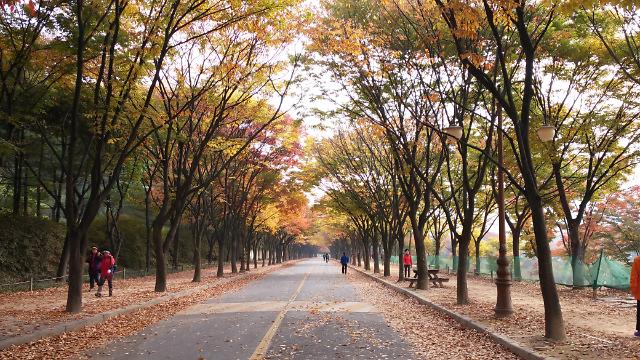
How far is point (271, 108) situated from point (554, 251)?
37275 mm

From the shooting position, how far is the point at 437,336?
31.9 feet

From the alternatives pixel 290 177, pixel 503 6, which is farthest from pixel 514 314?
pixel 290 177

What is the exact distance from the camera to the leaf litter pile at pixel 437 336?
26.3 feet

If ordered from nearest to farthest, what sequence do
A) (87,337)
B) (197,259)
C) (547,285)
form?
(547,285) < (87,337) < (197,259)

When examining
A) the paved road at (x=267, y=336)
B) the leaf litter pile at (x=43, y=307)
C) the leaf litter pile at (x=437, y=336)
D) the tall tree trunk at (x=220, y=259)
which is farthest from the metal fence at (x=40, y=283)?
the leaf litter pile at (x=437, y=336)

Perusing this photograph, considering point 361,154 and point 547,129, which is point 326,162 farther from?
point 547,129

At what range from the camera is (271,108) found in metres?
21.6

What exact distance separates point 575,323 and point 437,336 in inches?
132

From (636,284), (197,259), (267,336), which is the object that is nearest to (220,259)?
(197,259)

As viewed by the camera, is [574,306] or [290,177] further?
[290,177]

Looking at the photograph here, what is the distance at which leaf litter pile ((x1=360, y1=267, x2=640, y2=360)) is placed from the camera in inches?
303

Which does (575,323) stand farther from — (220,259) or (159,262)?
(220,259)

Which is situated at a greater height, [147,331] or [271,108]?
[271,108]

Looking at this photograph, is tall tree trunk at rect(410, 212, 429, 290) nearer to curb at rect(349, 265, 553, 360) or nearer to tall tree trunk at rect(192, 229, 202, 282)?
curb at rect(349, 265, 553, 360)
